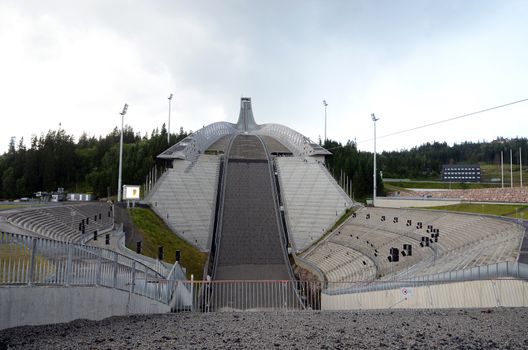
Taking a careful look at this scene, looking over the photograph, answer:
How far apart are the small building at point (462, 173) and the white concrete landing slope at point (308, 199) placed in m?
87.3

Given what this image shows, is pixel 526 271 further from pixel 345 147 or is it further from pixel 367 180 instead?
pixel 345 147

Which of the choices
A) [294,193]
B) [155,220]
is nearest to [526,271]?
[155,220]

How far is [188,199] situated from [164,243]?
13.7m

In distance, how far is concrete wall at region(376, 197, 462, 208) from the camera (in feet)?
174

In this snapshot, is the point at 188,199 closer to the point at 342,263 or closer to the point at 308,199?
the point at 308,199

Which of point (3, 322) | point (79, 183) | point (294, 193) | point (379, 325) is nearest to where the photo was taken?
point (3, 322)

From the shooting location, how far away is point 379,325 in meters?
9.55

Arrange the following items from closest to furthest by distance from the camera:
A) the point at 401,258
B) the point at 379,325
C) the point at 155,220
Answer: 1. the point at 379,325
2. the point at 401,258
3. the point at 155,220

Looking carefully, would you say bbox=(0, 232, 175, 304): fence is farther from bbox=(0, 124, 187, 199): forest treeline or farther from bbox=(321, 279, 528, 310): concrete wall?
bbox=(0, 124, 187, 199): forest treeline

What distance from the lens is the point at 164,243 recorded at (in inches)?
1614

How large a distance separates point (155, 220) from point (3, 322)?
39.5 meters

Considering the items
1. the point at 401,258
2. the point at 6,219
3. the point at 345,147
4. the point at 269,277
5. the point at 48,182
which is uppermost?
the point at 345,147

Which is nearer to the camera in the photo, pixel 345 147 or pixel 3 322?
pixel 3 322

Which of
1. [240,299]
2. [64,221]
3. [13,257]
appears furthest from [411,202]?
Answer: [13,257]
